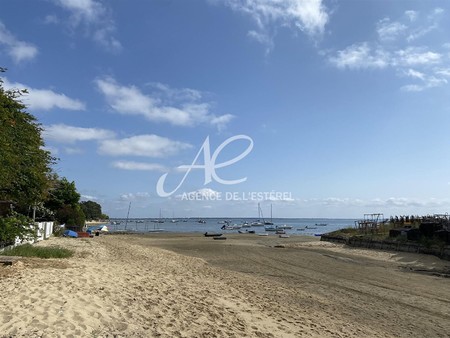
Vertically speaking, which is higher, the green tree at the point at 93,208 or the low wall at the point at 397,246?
the green tree at the point at 93,208

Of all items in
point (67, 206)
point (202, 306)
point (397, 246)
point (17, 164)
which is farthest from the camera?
point (67, 206)

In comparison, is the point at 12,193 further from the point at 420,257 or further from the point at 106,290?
the point at 420,257

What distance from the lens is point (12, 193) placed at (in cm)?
1775

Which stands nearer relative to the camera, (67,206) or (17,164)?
(17,164)

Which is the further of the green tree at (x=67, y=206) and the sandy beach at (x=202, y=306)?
the green tree at (x=67, y=206)

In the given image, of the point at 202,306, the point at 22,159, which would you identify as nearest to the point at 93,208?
the point at 22,159

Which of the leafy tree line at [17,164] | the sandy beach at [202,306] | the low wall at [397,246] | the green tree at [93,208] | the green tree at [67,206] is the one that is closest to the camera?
the sandy beach at [202,306]

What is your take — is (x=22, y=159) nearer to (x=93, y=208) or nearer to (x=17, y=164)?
(x=17, y=164)

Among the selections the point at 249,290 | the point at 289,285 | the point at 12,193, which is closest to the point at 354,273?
the point at 289,285

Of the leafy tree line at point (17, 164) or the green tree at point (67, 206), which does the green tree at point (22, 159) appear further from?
the green tree at point (67, 206)

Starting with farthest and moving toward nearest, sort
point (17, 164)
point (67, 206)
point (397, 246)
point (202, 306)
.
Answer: point (67, 206) < point (397, 246) < point (17, 164) < point (202, 306)

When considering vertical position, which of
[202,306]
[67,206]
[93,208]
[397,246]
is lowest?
[202,306]

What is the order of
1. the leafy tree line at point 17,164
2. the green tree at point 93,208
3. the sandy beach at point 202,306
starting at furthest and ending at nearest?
1. the green tree at point 93,208
2. the leafy tree line at point 17,164
3. the sandy beach at point 202,306

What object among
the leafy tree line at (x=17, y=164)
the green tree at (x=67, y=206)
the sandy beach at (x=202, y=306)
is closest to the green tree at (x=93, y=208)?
the green tree at (x=67, y=206)
